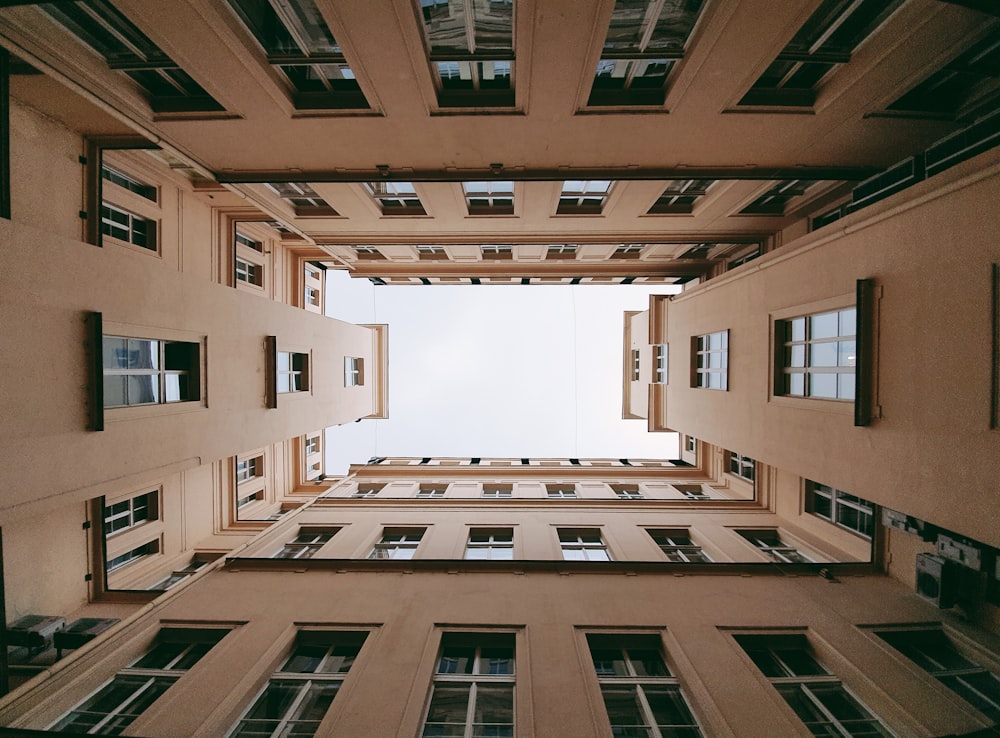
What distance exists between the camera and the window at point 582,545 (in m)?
13.9

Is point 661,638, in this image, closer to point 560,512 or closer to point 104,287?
point 560,512

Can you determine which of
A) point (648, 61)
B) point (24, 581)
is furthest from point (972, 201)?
point (24, 581)

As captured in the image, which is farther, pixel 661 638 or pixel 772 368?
pixel 772 368

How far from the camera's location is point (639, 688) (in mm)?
8141

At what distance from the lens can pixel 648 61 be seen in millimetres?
9047

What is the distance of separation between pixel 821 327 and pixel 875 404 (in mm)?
2736

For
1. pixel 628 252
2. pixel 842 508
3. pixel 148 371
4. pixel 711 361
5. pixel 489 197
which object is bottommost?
pixel 842 508

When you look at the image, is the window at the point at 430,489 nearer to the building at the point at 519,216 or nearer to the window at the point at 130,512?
the building at the point at 519,216

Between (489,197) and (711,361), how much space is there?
1087 cm

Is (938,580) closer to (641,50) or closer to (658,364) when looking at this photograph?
(641,50)

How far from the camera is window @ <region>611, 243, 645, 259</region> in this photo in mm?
20034

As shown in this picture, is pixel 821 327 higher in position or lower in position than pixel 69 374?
higher

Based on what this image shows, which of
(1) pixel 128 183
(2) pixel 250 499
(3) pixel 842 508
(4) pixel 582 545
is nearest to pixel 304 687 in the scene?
(4) pixel 582 545

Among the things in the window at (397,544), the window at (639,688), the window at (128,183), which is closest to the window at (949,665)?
the window at (639,688)
